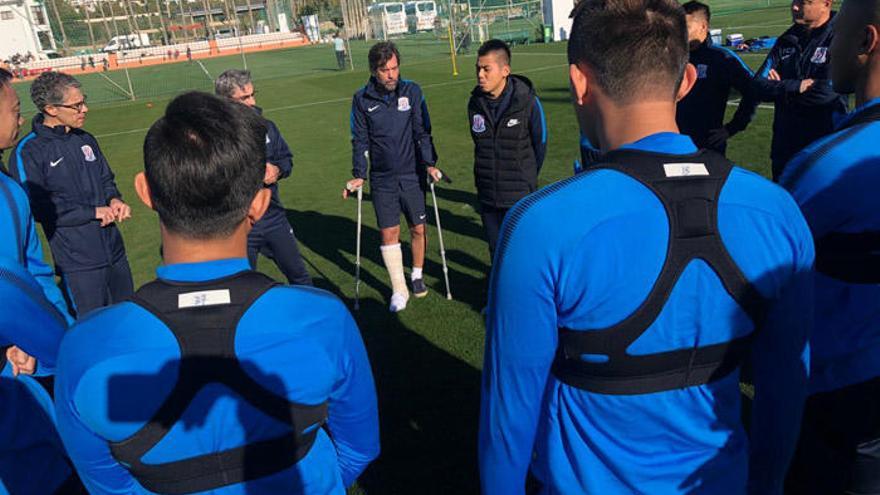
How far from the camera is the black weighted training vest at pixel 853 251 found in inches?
81.2

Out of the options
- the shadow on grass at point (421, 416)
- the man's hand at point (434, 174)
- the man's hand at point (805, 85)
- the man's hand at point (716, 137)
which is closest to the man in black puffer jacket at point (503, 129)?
the man's hand at point (434, 174)

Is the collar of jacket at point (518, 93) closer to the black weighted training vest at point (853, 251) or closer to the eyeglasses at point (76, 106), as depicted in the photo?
the eyeglasses at point (76, 106)

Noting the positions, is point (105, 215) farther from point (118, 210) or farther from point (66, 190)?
point (66, 190)

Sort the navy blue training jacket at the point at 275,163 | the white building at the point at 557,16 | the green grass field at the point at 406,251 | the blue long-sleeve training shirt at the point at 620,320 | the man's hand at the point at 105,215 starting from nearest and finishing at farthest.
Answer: the blue long-sleeve training shirt at the point at 620,320 → the green grass field at the point at 406,251 → the man's hand at the point at 105,215 → the navy blue training jacket at the point at 275,163 → the white building at the point at 557,16

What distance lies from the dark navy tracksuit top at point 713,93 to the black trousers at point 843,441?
4.24 meters

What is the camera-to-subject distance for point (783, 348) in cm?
177

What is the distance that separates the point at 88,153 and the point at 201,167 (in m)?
4.44

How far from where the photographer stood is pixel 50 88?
4996 mm

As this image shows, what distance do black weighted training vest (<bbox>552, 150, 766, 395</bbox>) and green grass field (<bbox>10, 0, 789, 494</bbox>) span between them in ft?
8.46

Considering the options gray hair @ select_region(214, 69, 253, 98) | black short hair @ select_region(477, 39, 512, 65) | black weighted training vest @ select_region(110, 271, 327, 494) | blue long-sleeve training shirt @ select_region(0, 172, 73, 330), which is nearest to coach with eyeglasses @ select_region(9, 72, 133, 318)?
gray hair @ select_region(214, 69, 253, 98)

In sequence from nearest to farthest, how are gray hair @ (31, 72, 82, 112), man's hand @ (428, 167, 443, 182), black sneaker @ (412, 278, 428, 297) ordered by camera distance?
gray hair @ (31, 72, 82, 112)
man's hand @ (428, 167, 443, 182)
black sneaker @ (412, 278, 428, 297)

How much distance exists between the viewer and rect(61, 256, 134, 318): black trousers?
5320mm

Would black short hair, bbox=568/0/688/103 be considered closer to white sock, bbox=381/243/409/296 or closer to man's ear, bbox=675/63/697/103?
man's ear, bbox=675/63/697/103

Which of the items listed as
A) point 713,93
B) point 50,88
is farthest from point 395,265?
point 713,93
